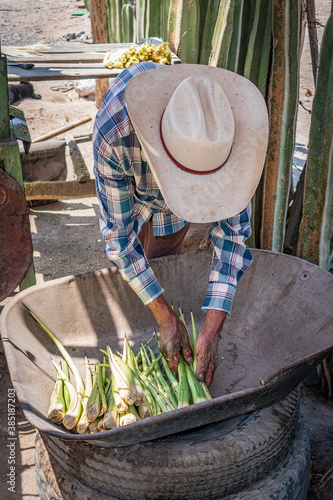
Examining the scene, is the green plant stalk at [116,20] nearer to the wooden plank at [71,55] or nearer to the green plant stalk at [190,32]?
the wooden plank at [71,55]

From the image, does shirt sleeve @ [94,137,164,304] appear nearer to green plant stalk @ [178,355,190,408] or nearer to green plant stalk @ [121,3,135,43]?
green plant stalk @ [178,355,190,408]

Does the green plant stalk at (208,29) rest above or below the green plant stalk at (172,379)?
above

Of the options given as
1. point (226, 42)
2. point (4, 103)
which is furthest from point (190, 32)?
point (4, 103)

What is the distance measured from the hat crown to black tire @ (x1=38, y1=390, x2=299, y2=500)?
1.06 metres

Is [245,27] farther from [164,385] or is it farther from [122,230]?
[164,385]

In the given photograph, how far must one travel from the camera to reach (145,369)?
2.45m

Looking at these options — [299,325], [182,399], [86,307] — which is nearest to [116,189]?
[86,307]

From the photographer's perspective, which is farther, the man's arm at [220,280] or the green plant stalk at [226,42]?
the green plant stalk at [226,42]

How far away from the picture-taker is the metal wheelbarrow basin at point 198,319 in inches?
89.7

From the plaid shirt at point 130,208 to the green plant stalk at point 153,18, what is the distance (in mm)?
3412

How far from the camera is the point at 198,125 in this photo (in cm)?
183

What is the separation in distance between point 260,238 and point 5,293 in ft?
5.72

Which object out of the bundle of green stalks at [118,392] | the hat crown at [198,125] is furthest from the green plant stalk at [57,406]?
the hat crown at [198,125]

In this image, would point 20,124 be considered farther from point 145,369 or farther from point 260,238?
point 145,369
